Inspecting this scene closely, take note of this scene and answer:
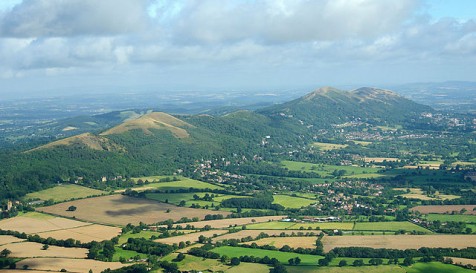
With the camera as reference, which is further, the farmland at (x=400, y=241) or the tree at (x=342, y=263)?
the farmland at (x=400, y=241)

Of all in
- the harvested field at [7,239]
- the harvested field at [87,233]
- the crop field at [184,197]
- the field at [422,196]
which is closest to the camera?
the harvested field at [7,239]

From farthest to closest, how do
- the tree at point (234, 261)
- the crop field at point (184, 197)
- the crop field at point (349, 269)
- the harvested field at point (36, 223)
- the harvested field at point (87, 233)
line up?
the crop field at point (184, 197), the harvested field at point (36, 223), the harvested field at point (87, 233), the tree at point (234, 261), the crop field at point (349, 269)

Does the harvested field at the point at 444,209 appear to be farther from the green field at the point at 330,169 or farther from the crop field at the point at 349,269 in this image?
the crop field at the point at 349,269

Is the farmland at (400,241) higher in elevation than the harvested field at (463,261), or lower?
lower

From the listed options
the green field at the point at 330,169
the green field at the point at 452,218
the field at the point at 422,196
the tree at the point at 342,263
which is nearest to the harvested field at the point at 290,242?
the tree at the point at 342,263

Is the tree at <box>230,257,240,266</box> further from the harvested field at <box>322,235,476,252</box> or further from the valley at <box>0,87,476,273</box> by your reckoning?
the harvested field at <box>322,235,476,252</box>

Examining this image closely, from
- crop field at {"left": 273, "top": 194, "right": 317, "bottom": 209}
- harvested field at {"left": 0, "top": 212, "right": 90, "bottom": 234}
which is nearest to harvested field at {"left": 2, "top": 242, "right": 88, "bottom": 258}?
harvested field at {"left": 0, "top": 212, "right": 90, "bottom": 234}

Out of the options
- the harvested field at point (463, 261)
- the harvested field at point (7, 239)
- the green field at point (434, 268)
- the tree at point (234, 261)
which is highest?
the harvested field at point (7, 239)
